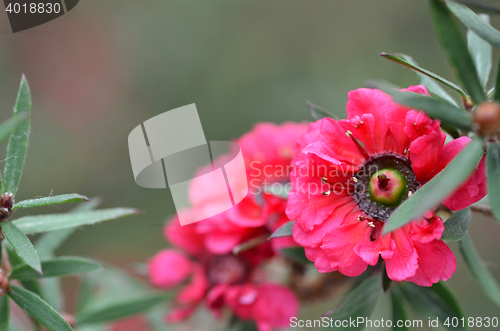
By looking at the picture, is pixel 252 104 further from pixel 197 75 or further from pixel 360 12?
pixel 360 12

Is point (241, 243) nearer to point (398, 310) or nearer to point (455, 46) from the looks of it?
point (398, 310)

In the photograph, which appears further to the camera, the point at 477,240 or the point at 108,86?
the point at 108,86

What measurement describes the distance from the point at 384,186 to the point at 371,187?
0.08 ft

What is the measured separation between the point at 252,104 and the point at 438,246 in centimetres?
220

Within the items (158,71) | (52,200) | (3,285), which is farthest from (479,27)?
(158,71)

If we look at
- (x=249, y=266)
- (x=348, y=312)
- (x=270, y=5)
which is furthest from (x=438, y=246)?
(x=270, y=5)

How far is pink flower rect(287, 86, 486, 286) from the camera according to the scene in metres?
0.68

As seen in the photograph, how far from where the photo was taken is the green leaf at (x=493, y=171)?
0.56 m

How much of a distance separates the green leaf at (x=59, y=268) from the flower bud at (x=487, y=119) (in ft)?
2.43

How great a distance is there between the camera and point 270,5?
2.96 metres

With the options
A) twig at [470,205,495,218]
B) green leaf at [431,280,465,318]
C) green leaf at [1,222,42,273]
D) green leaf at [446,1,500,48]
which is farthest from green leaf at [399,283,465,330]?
green leaf at [1,222,42,273]

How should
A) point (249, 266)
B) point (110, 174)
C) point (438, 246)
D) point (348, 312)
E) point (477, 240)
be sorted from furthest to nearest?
point (110, 174)
point (477, 240)
point (249, 266)
point (348, 312)
point (438, 246)

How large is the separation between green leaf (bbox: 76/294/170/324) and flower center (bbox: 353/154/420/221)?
0.71 meters

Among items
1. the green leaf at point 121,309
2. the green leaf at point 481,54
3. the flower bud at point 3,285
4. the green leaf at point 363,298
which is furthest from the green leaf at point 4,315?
the green leaf at point 481,54
